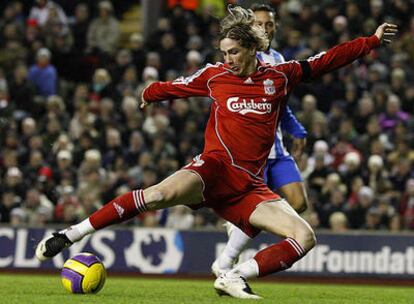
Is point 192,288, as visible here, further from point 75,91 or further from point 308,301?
point 75,91

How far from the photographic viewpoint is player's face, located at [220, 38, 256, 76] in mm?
8797

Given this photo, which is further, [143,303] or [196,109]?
[196,109]

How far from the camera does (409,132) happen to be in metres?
16.8

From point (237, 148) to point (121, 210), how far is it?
0.97m

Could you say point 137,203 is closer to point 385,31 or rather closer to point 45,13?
point 385,31

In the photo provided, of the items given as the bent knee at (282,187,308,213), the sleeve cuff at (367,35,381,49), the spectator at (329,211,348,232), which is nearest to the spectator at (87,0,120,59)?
the spectator at (329,211,348,232)

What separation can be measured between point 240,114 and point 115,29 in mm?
11326

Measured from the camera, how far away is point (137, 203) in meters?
8.63

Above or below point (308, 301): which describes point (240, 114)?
above

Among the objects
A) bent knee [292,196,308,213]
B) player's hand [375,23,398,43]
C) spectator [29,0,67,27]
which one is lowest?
bent knee [292,196,308,213]

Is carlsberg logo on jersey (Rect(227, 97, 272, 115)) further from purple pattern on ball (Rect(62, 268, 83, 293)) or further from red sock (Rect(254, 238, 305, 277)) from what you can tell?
purple pattern on ball (Rect(62, 268, 83, 293))

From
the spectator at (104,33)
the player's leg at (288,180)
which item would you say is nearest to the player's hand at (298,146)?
the player's leg at (288,180)

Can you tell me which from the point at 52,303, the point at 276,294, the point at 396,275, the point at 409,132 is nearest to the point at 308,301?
the point at 276,294

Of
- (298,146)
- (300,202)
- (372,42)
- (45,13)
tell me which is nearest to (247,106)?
(372,42)
